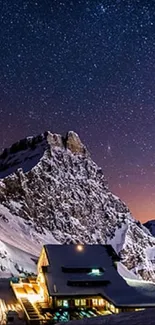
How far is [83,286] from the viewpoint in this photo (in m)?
44.4

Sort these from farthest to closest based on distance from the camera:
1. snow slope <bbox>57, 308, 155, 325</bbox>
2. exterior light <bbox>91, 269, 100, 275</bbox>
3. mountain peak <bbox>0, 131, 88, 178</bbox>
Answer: mountain peak <bbox>0, 131, 88, 178</bbox>, exterior light <bbox>91, 269, 100, 275</bbox>, snow slope <bbox>57, 308, 155, 325</bbox>

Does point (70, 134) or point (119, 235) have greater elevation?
point (70, 134)

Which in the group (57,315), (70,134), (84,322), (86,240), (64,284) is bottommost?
(84,322)

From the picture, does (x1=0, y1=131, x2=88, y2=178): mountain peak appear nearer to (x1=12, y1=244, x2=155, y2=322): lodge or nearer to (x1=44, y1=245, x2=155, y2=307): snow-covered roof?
(x1=44, y1=245, x2=155, y2=307): snow-covered roof

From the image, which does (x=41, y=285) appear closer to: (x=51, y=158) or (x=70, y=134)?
(x=51, y=158)

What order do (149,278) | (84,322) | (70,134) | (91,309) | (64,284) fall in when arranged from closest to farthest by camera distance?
(84,322), (91,309), (64,284), (149,278), (70,134)

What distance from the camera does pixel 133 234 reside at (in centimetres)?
17162

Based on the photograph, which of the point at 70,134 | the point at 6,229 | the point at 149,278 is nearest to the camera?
the point at 6,229

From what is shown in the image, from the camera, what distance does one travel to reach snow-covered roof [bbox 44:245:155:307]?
40969 mm

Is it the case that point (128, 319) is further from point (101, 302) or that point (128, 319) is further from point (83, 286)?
point (83, 286)

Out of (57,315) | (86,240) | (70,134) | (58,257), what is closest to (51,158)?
(70,134)

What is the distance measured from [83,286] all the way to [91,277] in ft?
5.16

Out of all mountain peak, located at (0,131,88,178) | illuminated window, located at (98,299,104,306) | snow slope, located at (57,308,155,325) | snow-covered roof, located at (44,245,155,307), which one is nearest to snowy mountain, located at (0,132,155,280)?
mountain peak, located at (0,131,88,178)

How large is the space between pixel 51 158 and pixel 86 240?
129 ft
